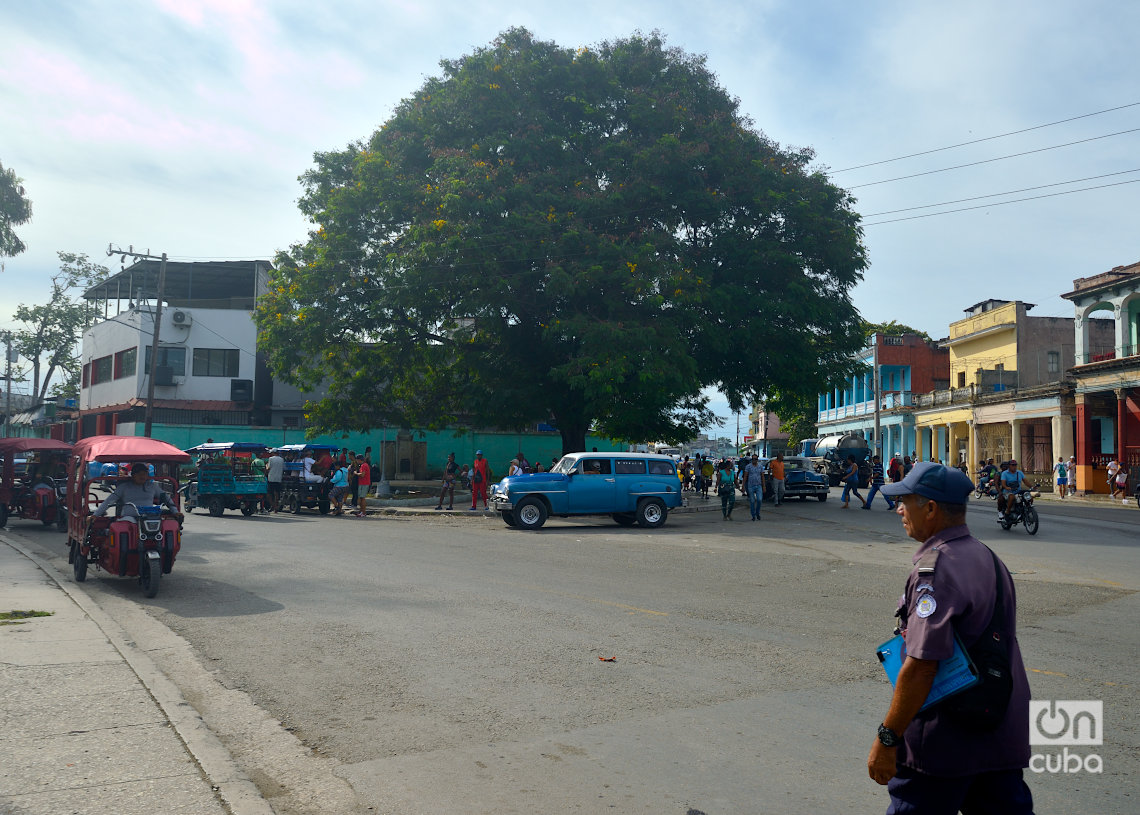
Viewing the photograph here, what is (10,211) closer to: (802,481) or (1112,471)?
(802,481)

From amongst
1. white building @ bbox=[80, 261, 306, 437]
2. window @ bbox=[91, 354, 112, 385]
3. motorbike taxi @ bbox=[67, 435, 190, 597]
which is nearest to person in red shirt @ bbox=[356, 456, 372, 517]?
motorbike taxi @ bbox=[67, 435, 190, 597]

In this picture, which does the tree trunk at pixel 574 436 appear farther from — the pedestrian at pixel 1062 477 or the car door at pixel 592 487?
the pedestrian at pixel 1062 477

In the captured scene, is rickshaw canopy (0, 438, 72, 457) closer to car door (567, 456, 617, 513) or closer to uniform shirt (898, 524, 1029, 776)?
car door (567, 456, 617, 513)

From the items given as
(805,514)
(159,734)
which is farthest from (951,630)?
(805,514)

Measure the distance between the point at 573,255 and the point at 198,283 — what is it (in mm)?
31241

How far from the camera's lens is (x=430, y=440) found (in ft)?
151

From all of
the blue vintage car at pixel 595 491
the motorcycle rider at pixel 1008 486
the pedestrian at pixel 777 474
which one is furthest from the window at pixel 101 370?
the motorcycle rider at pixel 1008 486

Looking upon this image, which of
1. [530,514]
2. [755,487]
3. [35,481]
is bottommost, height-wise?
[530,514]

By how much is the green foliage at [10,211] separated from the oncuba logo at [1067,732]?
107 ft

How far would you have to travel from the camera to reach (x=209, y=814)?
4.22m

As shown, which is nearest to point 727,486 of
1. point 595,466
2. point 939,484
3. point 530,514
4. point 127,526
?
point 595,466

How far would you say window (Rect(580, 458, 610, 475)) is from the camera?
22156 millimetres

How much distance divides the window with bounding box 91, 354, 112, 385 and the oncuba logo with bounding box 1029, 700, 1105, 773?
54464 mm

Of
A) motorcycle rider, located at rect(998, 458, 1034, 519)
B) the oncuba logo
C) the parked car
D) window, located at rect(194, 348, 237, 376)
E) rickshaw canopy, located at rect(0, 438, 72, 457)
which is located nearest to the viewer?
the oncuba logo
